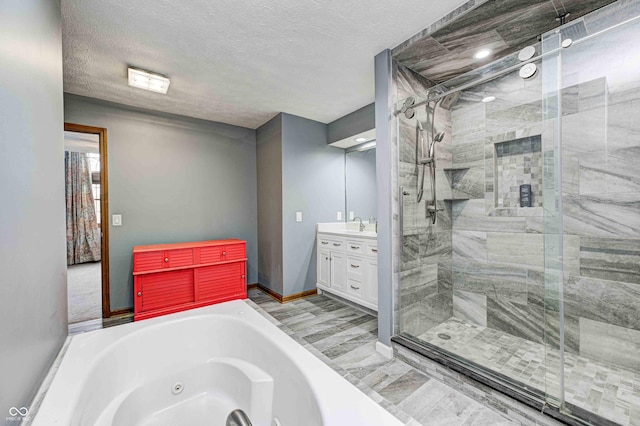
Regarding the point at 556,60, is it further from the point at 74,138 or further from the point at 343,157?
the point at 74,138

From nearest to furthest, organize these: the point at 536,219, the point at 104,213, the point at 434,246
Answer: the point at 536,219 → the point at 434,246 → the point at 104,213

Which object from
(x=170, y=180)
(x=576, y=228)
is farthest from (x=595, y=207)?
(x=170, y=180)

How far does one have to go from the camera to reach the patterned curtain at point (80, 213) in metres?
5.51

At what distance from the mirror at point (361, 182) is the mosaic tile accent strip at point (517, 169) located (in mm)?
1328

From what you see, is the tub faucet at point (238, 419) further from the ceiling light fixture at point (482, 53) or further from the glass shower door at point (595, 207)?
the ceiling light fixture at point (482, 53)

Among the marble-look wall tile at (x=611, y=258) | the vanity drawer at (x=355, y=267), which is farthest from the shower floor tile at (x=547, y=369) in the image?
the vanity drawer at (x=355, y=267)

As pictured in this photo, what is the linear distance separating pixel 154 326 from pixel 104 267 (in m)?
1.94

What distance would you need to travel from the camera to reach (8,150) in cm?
76

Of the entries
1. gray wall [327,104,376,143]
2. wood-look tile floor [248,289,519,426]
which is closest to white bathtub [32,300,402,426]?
wood-look tile floor [248,289,519,426]

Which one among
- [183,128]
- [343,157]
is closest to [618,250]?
[343,157]

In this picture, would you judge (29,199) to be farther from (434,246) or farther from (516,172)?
(516,172)

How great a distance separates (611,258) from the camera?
5.91 ft

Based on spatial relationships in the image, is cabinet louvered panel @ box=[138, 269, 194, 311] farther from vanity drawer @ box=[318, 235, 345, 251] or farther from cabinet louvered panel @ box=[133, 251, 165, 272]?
vanity drawer @ box=[318, 235, 345, 251]

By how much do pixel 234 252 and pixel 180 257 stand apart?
60 cm
